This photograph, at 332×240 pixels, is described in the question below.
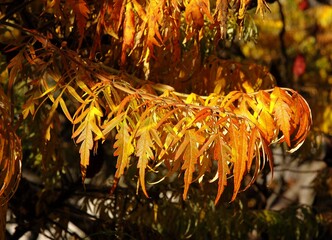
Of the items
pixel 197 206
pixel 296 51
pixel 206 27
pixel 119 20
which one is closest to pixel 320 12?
pixel 296 51

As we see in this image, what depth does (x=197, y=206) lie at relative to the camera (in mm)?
3258

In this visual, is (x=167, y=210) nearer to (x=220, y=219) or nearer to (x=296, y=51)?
(x=220, y=219)

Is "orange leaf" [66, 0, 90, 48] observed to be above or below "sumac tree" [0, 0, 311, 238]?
above

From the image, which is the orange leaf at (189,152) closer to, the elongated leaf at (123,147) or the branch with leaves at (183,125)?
the branch with leaves at (183,125)

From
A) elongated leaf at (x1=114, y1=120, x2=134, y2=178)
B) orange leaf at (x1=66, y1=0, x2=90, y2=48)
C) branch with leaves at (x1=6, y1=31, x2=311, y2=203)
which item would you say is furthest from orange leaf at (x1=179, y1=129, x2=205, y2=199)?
orange leaf at (x1=66, y1=0, x2=90, y2=48)

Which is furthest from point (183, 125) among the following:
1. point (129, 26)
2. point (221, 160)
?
point (129, 26)

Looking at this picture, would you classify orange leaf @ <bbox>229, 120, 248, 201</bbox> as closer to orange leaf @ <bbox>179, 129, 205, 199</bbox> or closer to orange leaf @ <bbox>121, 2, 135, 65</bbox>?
orange leaf @ <bbox>179, 129, 205, 199</bbox>

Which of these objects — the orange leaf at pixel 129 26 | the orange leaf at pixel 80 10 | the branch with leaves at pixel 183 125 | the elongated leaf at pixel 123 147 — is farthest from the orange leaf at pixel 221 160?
the orange leaf at pixel 80 10

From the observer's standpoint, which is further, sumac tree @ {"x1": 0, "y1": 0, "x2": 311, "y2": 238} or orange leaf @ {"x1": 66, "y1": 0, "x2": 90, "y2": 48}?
orange leaf @ {"x1": 66, "y1": 0, "x2": 90, "y2": 48}

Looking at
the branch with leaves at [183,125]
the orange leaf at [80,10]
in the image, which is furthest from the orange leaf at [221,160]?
the orange leaf at [80,10]

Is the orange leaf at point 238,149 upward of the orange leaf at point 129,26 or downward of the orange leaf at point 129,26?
downward

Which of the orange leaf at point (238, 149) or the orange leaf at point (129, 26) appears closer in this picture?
the orange leaf at point (238, 149)

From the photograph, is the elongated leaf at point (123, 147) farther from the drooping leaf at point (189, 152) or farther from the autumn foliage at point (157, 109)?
the drooping leaf at point (189, 152)

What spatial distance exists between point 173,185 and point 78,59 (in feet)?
3.58
